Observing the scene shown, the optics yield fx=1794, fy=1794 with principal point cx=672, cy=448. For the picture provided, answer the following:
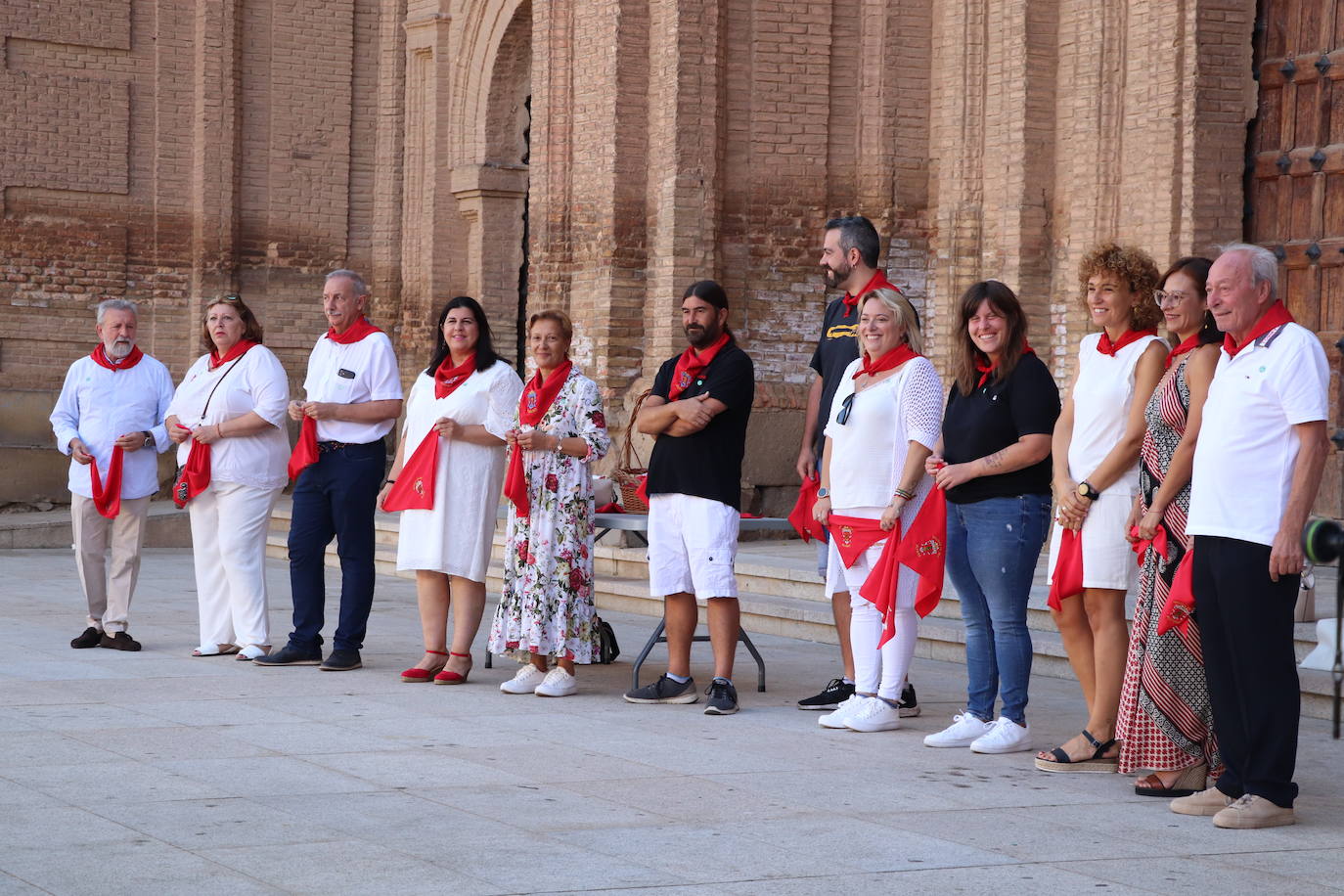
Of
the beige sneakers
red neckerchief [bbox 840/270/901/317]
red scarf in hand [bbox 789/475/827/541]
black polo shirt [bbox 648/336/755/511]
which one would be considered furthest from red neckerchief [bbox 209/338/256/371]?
the beige sneakers

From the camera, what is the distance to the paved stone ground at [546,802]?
4320 mm

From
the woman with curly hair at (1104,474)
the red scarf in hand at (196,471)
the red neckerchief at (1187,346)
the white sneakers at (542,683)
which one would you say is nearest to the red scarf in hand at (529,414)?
the white sneakers at (542,683)

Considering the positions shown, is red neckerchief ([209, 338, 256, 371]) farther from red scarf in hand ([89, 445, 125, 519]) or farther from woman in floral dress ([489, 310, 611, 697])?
woman in floral dress ([489, 310, 611, 697])

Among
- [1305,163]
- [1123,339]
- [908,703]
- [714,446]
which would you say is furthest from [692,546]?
[1305,163]

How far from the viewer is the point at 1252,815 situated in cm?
505

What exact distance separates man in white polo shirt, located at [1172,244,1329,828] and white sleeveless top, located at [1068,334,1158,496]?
25.6 inches

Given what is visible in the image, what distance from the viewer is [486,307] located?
19.2 meters

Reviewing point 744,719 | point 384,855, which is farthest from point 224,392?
point 384,855

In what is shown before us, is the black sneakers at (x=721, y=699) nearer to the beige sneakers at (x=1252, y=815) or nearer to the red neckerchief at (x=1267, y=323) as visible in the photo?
the beige sneakers at (x=1252, y=815)

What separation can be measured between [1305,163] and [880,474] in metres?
5.87

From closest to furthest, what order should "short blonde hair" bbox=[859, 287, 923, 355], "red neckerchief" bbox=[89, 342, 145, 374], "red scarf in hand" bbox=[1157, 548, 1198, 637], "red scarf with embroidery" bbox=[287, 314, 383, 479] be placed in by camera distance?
"red scarf in hand" bbox=[1157, 548, 1198, 637] < "short blonde hair" bbox=[859, 287, 923, 355] < "red scarf with embroidery" bbox=[287, 314, 383, 479] < "red neckerchief" bbox=[89, 342, 145, 374]

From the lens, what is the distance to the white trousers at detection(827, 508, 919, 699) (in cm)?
670

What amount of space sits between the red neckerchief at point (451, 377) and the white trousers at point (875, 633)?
1.87m

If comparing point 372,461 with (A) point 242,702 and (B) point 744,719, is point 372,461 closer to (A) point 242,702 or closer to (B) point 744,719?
(A) point 242,702
